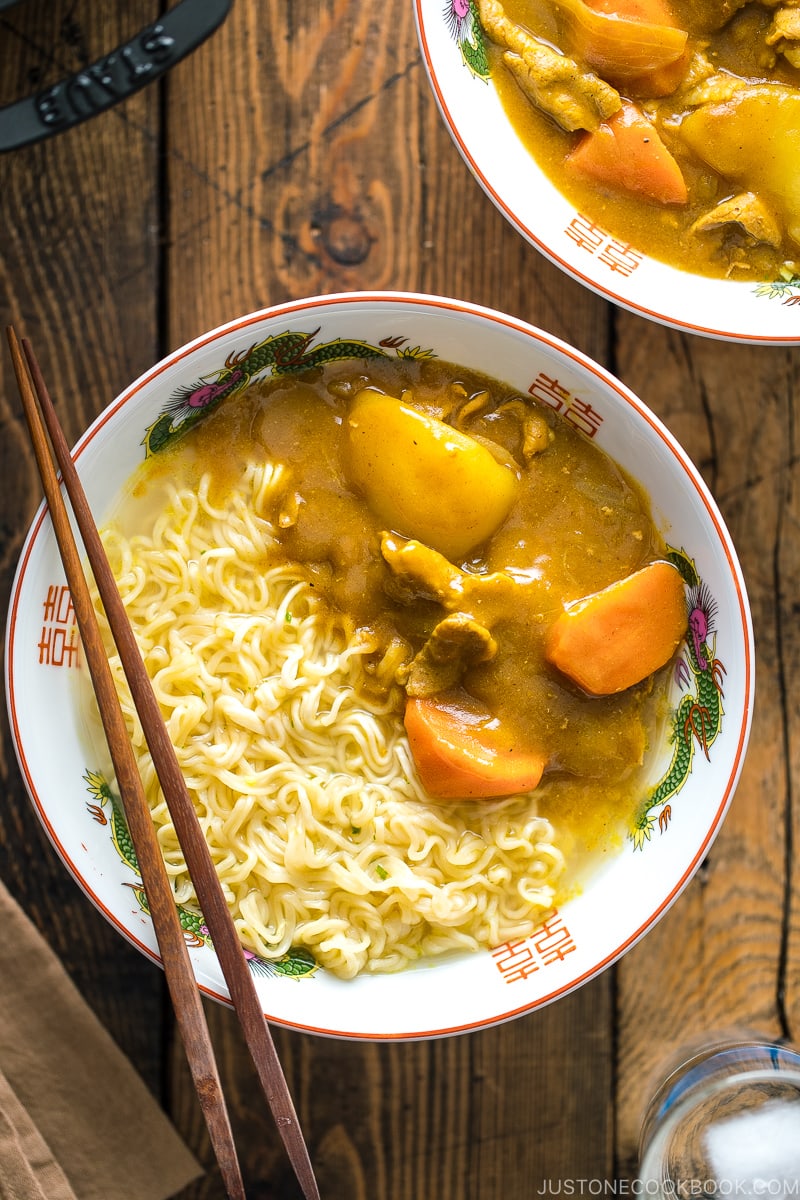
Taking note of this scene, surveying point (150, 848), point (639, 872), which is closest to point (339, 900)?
point (150, 848)

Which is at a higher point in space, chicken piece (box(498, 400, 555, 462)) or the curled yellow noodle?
chicken piece (box(498, 400, 555, 462))

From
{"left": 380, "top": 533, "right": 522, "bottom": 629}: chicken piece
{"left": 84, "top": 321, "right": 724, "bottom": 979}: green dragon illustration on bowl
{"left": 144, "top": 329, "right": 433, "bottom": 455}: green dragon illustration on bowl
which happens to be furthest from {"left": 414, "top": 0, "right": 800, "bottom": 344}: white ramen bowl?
{"left": 380, "top": 533, "right": 522, "bottom": 629}: chicken piece

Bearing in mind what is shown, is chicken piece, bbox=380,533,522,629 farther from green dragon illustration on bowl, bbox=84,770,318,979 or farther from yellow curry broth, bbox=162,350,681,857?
green dragon illustration on bowl, bbox=84,770,318,979

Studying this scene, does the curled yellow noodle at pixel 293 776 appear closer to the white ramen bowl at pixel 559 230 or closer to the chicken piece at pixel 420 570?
the chicken piece at pixel 420 570

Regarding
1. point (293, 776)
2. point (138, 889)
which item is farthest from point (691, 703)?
point (138, 889)

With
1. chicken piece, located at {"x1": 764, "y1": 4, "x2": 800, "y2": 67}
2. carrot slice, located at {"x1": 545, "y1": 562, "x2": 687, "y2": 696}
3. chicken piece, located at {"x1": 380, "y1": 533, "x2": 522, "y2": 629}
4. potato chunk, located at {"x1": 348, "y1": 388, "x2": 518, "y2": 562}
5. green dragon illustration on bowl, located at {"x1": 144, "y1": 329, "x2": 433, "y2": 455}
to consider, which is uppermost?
chicken piece, located at {"x1": 764, "y1": 4, "x2": 800, "y2": 67}
